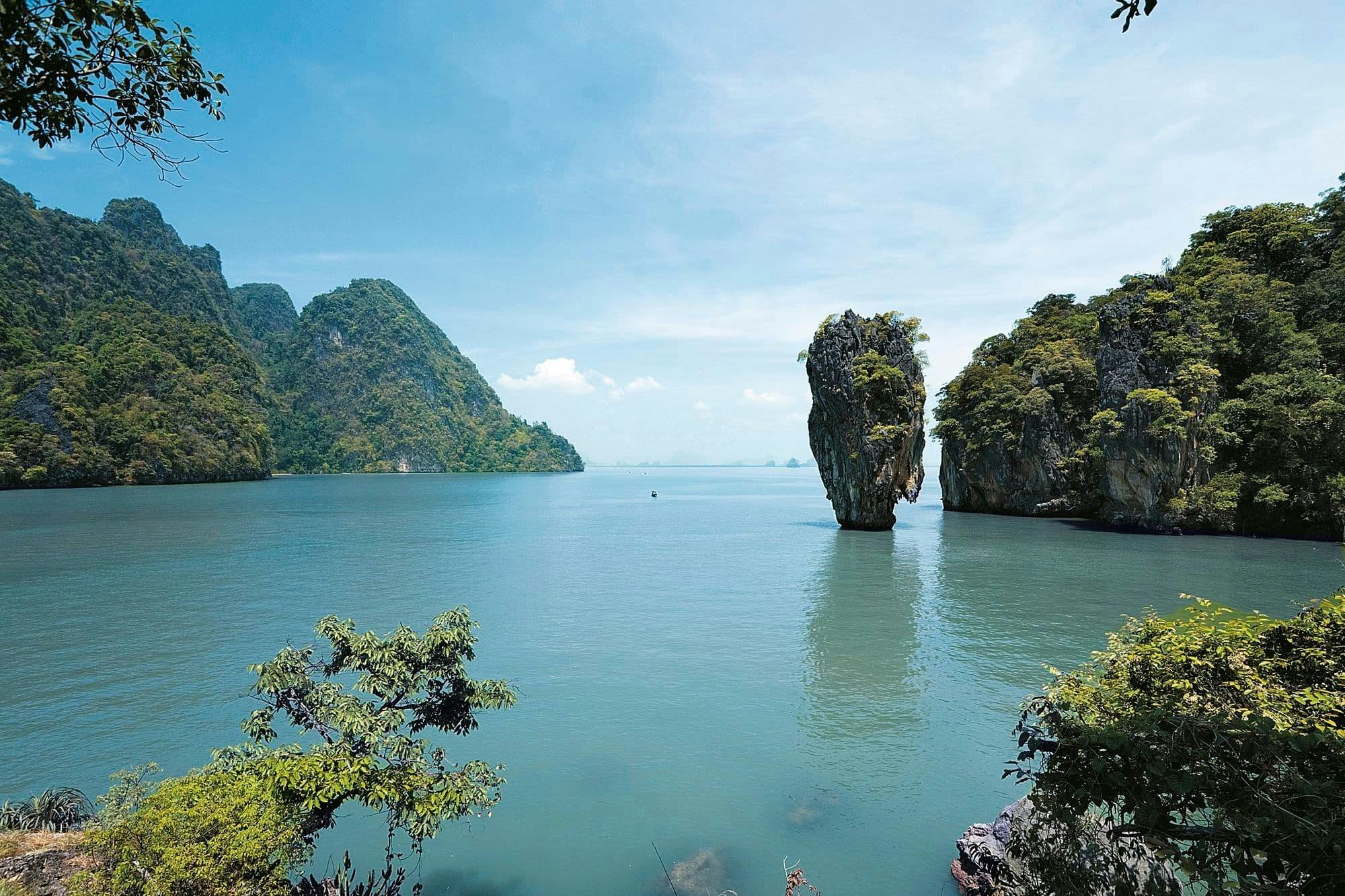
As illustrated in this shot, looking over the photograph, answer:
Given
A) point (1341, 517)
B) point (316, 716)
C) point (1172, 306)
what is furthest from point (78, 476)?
point (1341, 517)

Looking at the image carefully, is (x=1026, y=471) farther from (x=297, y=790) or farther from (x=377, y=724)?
(x=297, y=790)

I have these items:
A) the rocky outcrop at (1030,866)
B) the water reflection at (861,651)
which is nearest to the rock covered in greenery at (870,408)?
the water reflection at (861,651)

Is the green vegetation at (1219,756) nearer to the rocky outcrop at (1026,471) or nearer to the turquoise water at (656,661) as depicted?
the turquoise water at (656,661)

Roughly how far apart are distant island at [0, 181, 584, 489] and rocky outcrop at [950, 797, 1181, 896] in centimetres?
10472

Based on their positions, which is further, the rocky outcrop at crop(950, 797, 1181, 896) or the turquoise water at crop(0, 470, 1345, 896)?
the turquoise water at crop(0, 470, 1345, 896)

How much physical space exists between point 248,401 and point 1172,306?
13533 cm

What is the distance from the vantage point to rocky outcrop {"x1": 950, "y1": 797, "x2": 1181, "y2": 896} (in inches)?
172

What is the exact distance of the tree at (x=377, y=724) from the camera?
5727 mm

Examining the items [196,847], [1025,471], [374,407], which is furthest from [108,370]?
[1025,471]

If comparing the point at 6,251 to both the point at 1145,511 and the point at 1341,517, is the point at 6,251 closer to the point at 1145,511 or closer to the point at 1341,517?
the point at 1145,511

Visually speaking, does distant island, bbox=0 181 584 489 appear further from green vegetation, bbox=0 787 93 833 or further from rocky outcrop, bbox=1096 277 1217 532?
rocky outcrop, bbox=1096 277 1217 532

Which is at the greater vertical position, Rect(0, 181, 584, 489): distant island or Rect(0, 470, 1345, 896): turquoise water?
Rect(0, 181, 584, 489): distant island

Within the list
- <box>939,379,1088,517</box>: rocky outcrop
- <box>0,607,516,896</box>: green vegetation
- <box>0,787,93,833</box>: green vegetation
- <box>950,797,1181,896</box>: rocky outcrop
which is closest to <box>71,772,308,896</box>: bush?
<box>0,607,516,896</box>: green vegetation

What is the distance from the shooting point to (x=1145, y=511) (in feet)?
126
